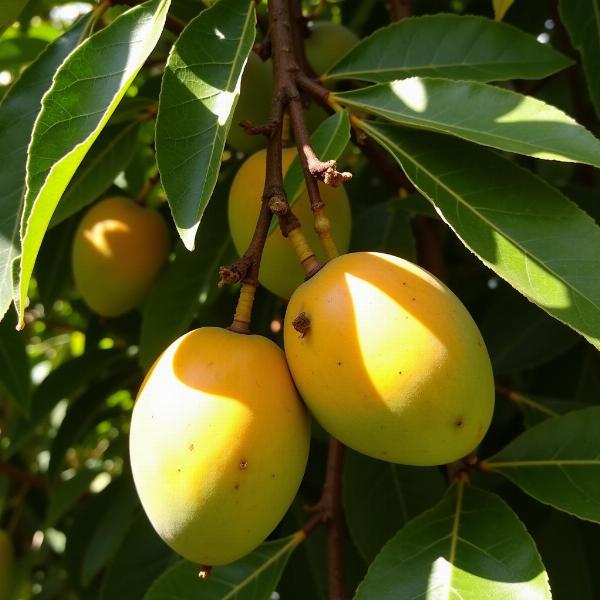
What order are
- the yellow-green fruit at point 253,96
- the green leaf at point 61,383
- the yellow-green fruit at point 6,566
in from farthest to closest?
1. the yellow-green fruit at point 6,566
2. the green leaf at point 61,383
3. the yellow-green fruit at point 253,96

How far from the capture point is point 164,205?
1.88 meters

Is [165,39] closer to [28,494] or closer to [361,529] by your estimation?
[361,529]

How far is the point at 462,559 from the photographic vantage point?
3.26 feet

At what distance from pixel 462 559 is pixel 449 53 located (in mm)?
740

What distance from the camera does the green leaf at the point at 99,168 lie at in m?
1.30

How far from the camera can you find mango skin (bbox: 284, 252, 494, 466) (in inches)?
31.0

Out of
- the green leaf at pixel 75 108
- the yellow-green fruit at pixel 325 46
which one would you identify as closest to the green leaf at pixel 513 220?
the green leaf at pixel 75 108

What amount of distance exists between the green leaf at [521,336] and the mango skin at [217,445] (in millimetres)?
919

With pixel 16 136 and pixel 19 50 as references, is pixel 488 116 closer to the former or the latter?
pixel 16 136

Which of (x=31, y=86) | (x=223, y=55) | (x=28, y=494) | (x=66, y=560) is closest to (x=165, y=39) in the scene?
(x=31, y=86)

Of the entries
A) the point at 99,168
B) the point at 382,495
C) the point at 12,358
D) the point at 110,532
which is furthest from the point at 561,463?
the point at 110,532

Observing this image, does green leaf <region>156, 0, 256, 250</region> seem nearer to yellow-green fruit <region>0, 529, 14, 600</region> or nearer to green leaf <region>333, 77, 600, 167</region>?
green leaf <region>333, 77, 600, 167</region>

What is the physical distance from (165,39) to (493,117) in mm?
966

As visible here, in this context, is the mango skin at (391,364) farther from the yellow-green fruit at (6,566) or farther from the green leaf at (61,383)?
the yellow-green fruit at (6,566)
